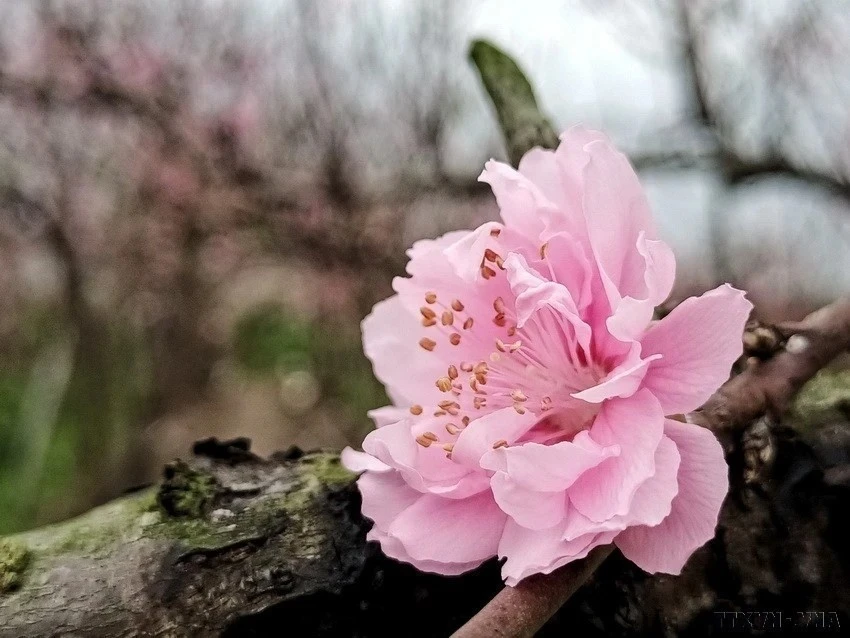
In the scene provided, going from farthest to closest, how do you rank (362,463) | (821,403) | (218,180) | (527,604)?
(218,180) < (821,403) < (362,463) < (527,604)

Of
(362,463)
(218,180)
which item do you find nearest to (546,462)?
(362,463)

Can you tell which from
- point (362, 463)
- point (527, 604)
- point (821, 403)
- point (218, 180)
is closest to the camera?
point (527, 604)

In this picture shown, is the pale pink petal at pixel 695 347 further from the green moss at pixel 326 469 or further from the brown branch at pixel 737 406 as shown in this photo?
the green moss at pixel 326 469

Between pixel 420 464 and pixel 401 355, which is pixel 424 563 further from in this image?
pixel 401 355

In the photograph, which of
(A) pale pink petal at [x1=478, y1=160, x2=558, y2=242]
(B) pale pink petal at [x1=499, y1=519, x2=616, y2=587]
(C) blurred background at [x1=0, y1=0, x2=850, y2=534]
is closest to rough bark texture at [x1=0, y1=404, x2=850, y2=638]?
(B) pale pink petal at [x1=499, y1=519, x2=616, y2=587]

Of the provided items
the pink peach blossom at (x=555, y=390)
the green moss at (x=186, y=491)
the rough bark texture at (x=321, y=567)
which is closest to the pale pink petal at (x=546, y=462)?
the pink peach blossom at (x=555, y=390)

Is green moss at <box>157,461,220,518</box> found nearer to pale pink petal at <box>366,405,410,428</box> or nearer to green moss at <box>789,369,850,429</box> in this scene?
pale pink petal at <box>366,405,410,428</box>

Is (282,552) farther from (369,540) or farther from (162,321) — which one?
(162,321)
